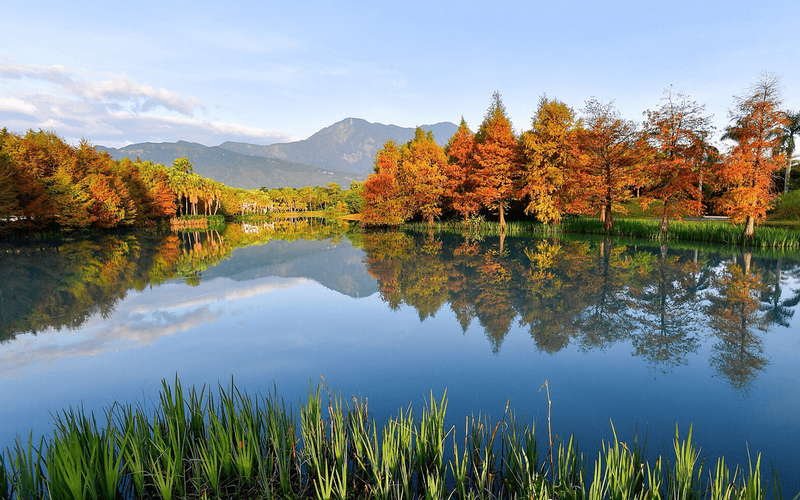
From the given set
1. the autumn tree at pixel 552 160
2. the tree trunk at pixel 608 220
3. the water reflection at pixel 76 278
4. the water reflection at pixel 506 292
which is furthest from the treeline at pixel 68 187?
the tree trunk at pixel 608 220

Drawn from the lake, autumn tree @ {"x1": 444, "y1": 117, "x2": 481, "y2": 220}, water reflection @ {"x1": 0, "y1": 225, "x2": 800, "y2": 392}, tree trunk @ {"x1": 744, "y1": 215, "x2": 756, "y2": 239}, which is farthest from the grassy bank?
the lake

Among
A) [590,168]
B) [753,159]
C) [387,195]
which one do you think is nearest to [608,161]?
[590,168]

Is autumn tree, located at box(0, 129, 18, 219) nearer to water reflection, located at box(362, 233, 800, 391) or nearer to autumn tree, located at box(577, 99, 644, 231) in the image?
water reflection, located at box(362, 233, 800, 391)

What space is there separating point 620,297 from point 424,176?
1145 inches

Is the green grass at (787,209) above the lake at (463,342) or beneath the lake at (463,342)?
above

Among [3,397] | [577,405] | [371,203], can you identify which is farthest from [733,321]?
[371,203]

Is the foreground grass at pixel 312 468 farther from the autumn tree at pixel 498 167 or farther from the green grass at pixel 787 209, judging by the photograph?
the green grass at pixel 787 209

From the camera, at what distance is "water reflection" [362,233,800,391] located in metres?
8.12

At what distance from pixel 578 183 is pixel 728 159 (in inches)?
435

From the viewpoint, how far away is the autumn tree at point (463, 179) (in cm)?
3909

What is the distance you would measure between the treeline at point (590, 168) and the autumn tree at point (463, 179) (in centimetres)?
11

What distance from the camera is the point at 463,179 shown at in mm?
39281

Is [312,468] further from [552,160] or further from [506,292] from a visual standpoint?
[552,160]

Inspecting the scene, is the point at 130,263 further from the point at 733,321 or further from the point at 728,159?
the point at 728,159
